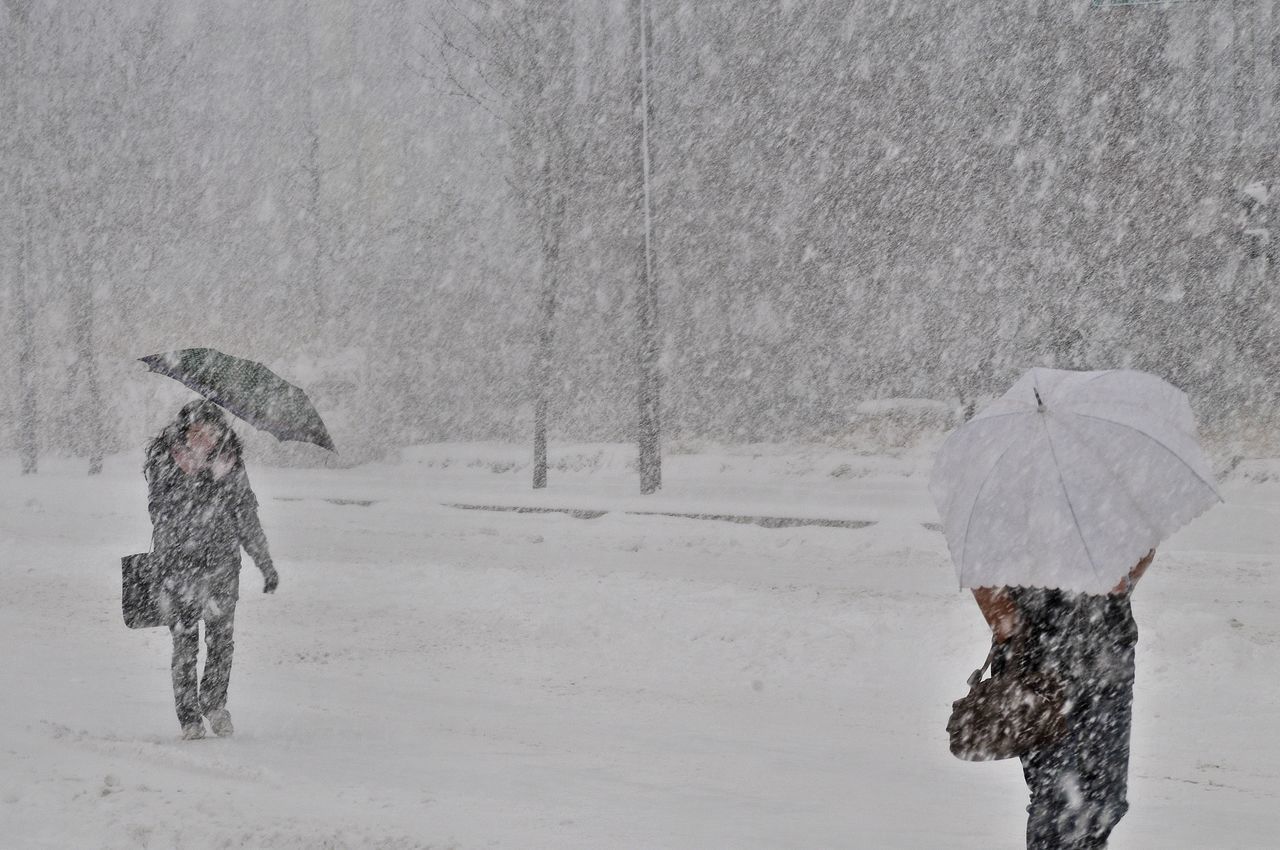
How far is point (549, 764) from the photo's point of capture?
631cm

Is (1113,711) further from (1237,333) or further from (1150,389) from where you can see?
(1237,333)

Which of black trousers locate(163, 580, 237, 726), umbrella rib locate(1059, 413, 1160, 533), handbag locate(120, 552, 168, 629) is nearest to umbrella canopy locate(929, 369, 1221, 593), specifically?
umbrella rib locate(1059, 413, 1160, 533)

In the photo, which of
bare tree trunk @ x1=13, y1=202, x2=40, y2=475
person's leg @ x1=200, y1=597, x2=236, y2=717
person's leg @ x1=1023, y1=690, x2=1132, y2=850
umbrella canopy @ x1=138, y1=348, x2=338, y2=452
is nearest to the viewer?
person's leg @ x1=1023, y1=690, x2=1132, y2=850

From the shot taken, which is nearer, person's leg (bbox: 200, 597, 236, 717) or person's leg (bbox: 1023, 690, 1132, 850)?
person's leg (bbox: 1023, 690, 1132, 850)

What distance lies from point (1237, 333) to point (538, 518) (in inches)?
516

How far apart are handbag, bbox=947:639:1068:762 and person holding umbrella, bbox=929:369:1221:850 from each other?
0.01 m

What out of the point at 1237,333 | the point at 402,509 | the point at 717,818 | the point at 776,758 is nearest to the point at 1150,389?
the point at 717,818

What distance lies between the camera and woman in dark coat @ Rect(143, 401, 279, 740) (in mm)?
6508

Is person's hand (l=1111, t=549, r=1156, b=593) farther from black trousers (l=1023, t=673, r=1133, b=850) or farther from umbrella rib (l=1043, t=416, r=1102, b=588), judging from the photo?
black trousers (l=1023, t=673, r=1133, b=850)

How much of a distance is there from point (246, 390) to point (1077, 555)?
4627 millimetres

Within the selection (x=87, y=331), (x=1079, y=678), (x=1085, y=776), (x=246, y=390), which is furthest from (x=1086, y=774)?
(x=87, y=331)

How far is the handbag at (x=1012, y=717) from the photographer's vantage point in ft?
9.93

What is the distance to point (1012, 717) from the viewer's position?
3.03 m

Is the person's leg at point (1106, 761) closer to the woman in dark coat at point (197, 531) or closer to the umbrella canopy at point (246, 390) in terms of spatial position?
the umbrella canopy at point (246, 390)
